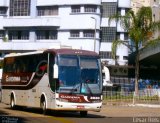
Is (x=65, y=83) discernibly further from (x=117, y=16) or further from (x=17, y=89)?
(x=117, y=16)

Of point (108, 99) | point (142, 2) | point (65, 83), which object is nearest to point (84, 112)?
point (65, 83)

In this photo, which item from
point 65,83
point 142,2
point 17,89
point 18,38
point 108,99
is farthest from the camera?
point 142,2

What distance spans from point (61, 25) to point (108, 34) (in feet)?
21.5

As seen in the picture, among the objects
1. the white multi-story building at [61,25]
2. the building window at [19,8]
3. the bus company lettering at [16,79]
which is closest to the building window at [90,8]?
the white multi-story building at [61,25]

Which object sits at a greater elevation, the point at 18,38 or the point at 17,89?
the point at 18,38

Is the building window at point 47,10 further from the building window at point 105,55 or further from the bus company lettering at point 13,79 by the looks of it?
the bus company lettering at point 13,79

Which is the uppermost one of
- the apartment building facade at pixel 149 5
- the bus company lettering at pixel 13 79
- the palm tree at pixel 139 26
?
the apartment building facade at pixel 149 5

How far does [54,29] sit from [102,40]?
668 centimetres

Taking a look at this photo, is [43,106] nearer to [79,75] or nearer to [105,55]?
[79,75]

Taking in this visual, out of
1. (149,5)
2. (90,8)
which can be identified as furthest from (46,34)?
(149,5)

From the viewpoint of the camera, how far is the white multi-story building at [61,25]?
214 ft

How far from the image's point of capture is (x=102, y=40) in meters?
68.1

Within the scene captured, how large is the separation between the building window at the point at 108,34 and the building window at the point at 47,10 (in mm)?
6895

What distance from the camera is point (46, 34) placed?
68000 mm
